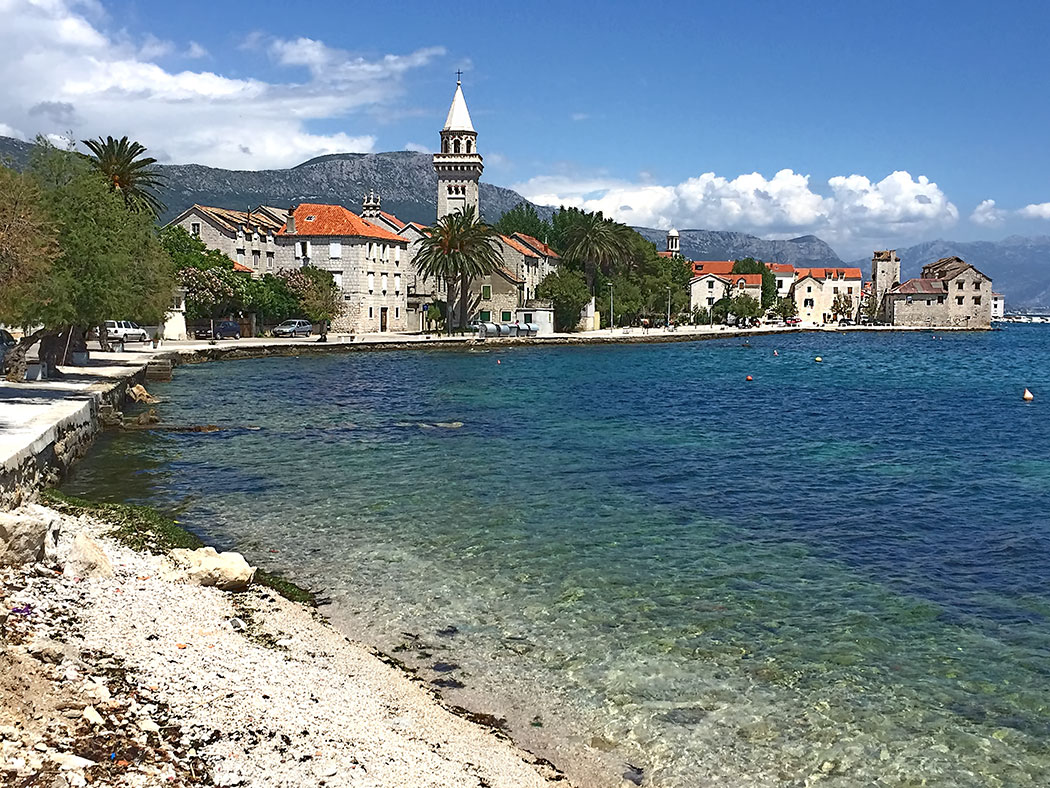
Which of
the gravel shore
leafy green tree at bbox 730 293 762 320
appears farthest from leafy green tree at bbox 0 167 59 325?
leafy green tree at bbox 730 293 762 320

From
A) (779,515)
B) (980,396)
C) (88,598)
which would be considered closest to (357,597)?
(88,598)

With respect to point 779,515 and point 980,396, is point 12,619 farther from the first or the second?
point 980,396

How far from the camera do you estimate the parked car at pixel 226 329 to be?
86875 mm

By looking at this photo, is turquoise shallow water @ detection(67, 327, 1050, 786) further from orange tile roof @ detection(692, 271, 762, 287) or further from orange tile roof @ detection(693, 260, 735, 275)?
orange tile roof @ detection(693, 260, 735, 275)

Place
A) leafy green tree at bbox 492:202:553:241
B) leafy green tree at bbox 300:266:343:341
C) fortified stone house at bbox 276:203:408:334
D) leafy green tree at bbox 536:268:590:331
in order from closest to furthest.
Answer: leafy green tree at bbox 300:266:343:341
fortified stone house at bbox 276:203:408:334
leafy green tree at bbox 536:268:590:331
leafy green tree at bbox 492:202:553:241

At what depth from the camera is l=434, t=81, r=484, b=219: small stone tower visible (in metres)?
116

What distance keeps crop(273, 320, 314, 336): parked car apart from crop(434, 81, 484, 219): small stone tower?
2963 centimetres

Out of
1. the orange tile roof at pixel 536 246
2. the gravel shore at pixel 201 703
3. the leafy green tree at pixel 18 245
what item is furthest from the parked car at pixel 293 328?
the gravel shore at pixel 201 703

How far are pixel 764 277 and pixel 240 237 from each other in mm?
122987

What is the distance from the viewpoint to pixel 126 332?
70.4 meters

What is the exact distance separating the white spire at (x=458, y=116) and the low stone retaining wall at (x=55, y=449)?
290 ft

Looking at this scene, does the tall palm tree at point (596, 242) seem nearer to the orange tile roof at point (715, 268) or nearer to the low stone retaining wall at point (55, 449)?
the orange tile roof at point (715, 268)

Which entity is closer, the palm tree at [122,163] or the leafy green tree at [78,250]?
the leafy green tree at [78,250]

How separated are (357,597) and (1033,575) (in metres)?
Answer: 13.0
